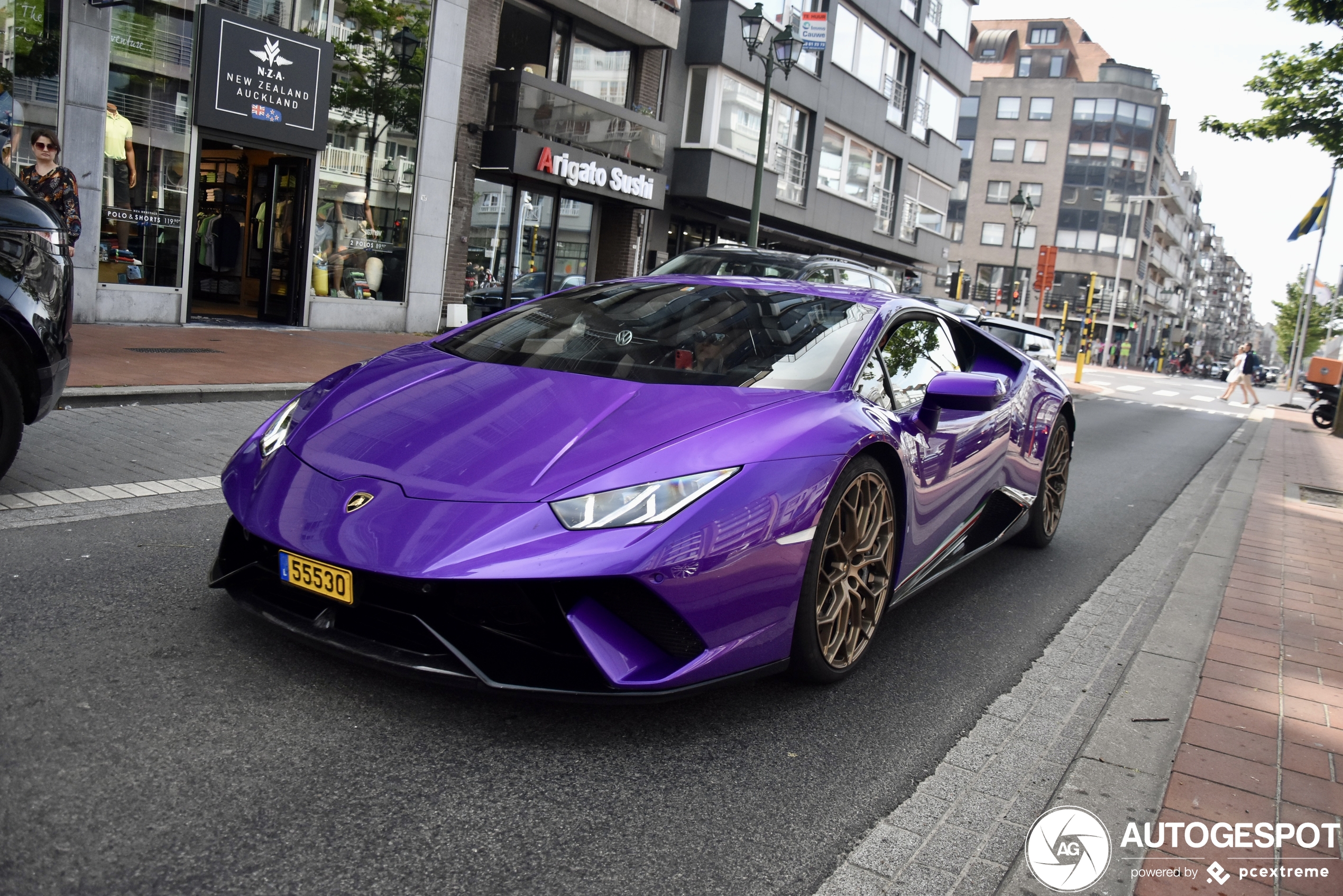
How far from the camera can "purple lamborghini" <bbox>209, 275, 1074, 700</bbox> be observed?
2686mm

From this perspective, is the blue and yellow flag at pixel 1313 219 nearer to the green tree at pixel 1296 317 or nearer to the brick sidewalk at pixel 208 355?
the brick sidewalk at pixel 208 355

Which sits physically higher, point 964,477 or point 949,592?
point 964,477

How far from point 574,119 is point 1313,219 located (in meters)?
18.4

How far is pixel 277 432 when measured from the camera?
3387 millimetres

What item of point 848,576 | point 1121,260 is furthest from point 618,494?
point 1121,260

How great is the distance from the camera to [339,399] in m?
3.46

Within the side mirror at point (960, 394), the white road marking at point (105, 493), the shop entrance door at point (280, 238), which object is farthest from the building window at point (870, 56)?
the side mirror at point (960, 394)

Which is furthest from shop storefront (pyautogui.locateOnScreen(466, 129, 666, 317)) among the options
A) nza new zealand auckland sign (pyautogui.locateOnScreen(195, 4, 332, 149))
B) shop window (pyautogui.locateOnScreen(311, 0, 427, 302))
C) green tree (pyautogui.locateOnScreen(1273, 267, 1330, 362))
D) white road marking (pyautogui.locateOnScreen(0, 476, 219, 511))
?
green tree (pyautogui.locateOnScreen(1273, 267, 1330, 362))

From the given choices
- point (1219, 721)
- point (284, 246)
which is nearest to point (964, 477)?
point (1219, 721)

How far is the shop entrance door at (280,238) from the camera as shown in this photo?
14.6m

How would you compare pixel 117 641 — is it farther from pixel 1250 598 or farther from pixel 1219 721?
pixel 1250 598

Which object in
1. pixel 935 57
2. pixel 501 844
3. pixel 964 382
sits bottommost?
pixel 501 844

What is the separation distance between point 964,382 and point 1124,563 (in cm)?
276

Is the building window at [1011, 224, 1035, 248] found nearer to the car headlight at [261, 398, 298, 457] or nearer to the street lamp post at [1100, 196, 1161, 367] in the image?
the street lamp post at [1100, 196, 1161, 367]
